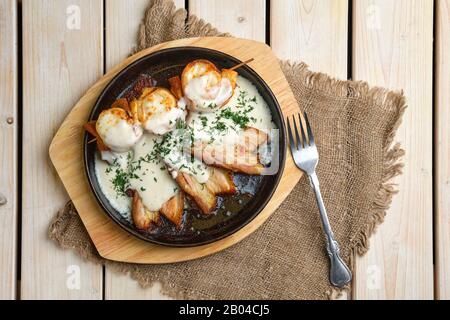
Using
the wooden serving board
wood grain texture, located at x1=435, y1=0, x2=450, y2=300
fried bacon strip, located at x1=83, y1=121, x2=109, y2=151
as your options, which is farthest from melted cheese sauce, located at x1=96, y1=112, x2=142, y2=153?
wood grain texture, located at x1=435, y1=0, x2=450, y2=300

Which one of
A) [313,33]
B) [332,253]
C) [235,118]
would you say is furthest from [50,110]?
[332,253]

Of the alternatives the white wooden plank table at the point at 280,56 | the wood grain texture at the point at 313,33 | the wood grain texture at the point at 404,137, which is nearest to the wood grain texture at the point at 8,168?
the white wooden plank table at the point at 280,56

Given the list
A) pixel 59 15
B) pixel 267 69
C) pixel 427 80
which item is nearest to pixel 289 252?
pixel 267 69

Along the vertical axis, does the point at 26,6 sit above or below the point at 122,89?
above

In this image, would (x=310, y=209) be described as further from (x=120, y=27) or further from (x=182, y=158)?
(x=120, y=27)

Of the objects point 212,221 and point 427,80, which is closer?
point 212,221

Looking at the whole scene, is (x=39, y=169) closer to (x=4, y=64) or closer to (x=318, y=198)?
(x=4, y=64)

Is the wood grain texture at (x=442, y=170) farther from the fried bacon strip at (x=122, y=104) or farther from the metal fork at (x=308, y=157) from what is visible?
the fried bacon strip at (x=122, y=104)
